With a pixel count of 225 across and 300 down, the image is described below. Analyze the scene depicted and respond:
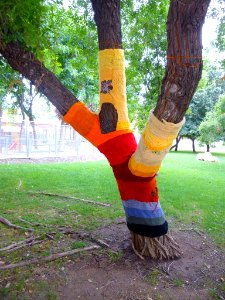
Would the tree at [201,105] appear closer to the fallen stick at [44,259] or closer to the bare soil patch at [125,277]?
the bare soil patch at [125,277]

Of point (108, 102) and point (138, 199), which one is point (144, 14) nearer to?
point (108, 102)

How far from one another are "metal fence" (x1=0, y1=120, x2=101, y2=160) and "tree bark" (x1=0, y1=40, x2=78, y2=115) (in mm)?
10707

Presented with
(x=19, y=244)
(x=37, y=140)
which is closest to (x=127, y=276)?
(x=19, y=244)

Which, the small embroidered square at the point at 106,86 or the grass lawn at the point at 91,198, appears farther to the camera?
the grass lawn at the point at 91,198

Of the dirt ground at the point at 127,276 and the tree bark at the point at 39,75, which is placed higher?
the tree bark at the point at 39,75

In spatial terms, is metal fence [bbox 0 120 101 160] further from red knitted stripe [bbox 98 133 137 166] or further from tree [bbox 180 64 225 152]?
tree [bbox 180 64 225 152]

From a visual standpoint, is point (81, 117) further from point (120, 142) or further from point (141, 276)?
point (141, 276)

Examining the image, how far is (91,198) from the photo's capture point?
660 centimetres

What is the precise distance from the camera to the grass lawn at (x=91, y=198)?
5.06m

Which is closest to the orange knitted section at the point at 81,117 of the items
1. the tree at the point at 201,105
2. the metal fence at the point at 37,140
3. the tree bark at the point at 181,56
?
the tree bark at the point at 181,56

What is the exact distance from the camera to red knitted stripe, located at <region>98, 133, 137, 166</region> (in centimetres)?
331

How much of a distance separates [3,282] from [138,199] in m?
1.65

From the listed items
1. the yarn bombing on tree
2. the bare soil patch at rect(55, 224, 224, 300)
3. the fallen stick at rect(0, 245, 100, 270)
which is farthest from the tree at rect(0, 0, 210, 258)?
the fallen stick at rect(0, 245, 100, 270)

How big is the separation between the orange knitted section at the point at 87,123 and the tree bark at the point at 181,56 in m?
0.76
